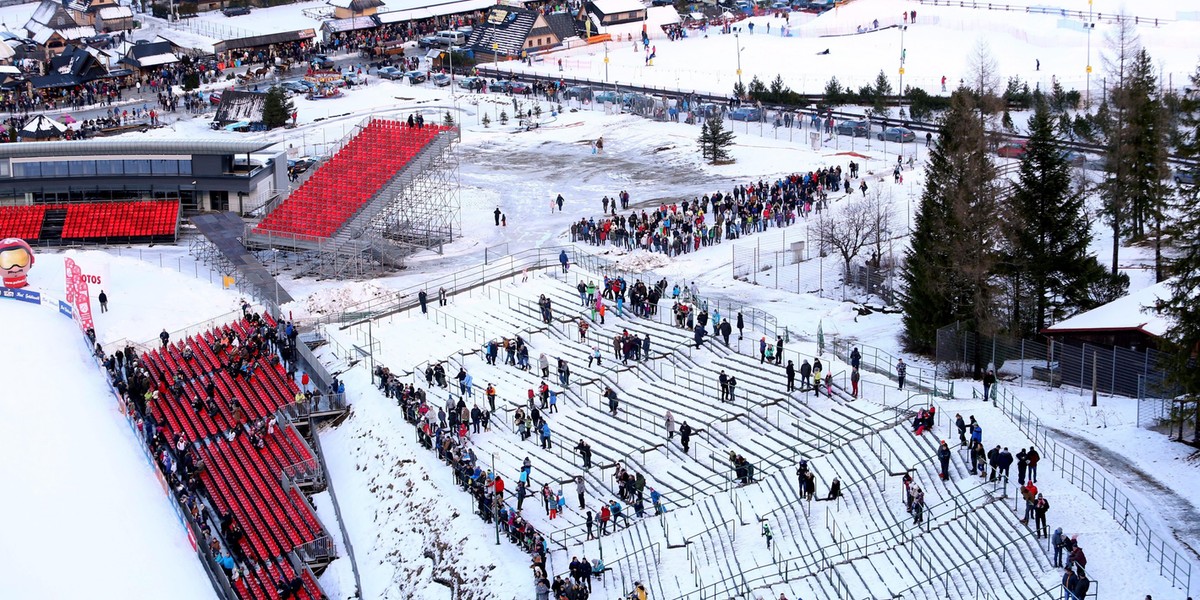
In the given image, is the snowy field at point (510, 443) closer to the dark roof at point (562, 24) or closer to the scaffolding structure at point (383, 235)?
the scaffolding structure at point (383, 235)

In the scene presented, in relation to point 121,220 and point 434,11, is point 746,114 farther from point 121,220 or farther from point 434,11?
point 434,11

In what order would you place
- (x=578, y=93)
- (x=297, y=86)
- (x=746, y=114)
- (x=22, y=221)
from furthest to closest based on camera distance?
(x=297, y=86) < (x=578, y=93) < (x=746, y=114) < (x=22, y=221)

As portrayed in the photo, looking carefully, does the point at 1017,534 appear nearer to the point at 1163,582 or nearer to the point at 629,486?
the point at 1163,582

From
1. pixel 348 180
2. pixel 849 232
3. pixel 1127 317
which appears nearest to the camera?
pixel 1127 317

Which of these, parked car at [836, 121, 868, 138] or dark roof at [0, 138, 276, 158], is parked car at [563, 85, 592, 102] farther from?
dark roof at [0, 138, 276, 158]

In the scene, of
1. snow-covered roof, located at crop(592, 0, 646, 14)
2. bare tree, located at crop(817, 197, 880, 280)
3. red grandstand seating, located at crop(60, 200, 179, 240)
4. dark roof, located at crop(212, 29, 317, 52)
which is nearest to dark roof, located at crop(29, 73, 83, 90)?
dark roof, located at crop(212, 29, 317, 52)

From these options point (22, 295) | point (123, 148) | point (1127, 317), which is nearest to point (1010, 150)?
point (1127, 317)

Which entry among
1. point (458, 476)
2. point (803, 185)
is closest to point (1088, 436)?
point (458, 476)
